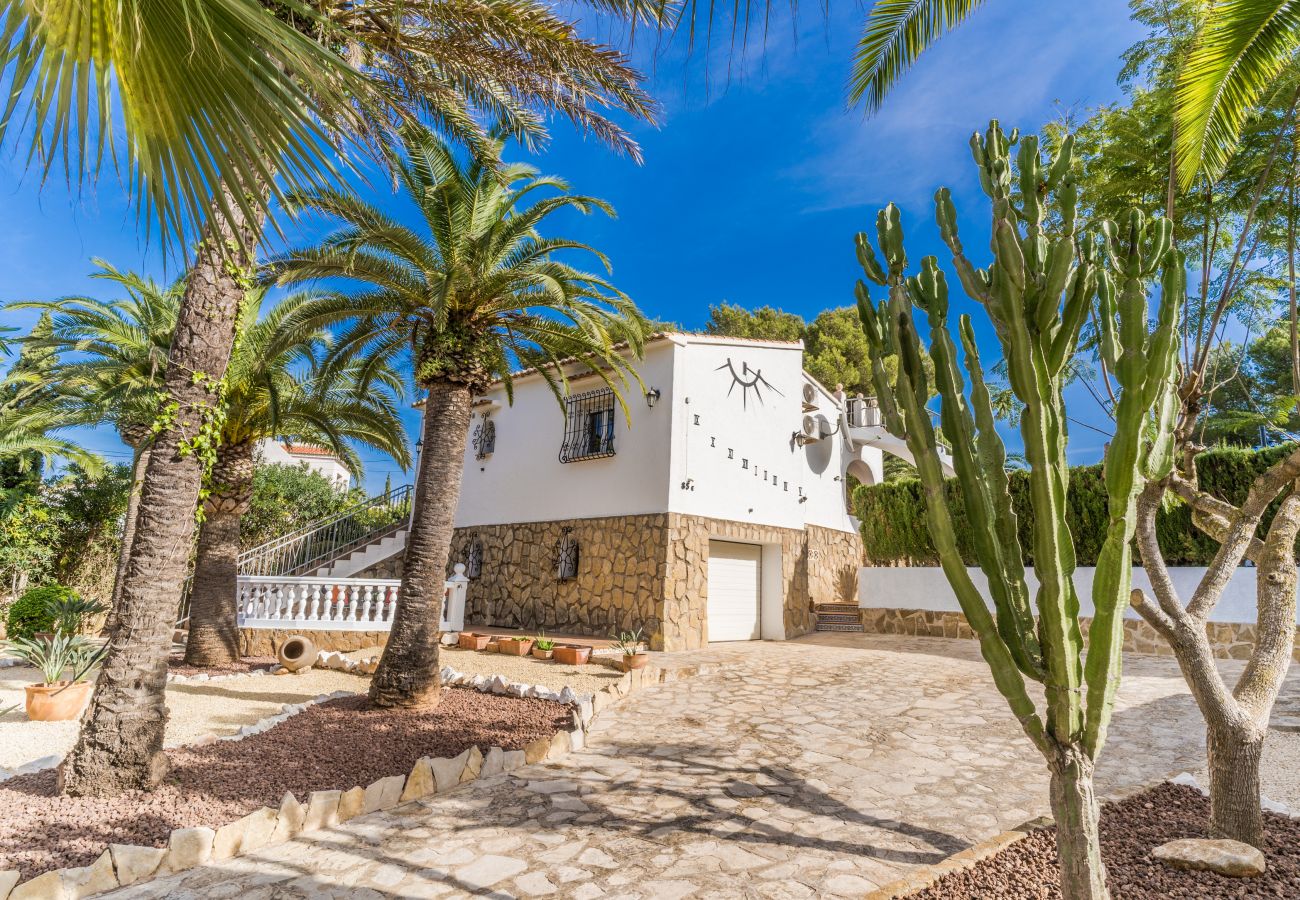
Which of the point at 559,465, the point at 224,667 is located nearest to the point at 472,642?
the point at 224,667

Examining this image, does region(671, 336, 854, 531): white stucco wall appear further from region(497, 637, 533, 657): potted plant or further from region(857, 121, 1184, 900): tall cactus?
region(857, 121, 1184, 900): tall cactus

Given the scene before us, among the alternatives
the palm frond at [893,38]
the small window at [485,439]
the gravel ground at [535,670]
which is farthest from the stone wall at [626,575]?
the palm frond at [893,38]

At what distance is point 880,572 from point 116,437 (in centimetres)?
1702

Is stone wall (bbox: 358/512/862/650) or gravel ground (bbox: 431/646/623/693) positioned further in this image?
stone wall (bbox: 358/512/862/650)

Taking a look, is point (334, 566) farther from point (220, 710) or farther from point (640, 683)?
point (640, 683)

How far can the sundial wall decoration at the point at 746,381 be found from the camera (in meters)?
14.2

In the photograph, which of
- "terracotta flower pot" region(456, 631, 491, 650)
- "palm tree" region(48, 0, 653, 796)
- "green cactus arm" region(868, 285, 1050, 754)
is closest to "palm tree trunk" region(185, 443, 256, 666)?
"terracotta flower pot" region(456, 631, 491, 650)

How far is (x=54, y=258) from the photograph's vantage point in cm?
372

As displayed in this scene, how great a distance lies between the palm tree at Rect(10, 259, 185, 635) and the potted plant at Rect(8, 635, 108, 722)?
5.10m

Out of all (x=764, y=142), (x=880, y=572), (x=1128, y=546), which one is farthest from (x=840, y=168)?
(x=880, y=572)

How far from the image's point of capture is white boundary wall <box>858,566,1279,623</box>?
1055 cm

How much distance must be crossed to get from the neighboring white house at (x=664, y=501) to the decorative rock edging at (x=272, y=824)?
636 cm

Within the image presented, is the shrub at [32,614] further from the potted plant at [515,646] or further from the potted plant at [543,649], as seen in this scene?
the potted plant at [543,649]

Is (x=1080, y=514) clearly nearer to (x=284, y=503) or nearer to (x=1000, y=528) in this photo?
(x=1000, y=528)
